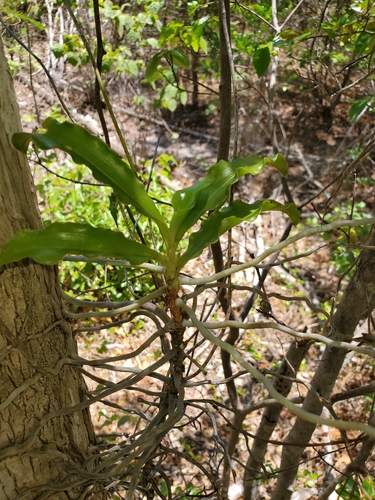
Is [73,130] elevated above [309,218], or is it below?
below

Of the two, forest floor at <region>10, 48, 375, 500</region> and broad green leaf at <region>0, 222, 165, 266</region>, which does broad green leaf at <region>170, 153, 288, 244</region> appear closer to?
broad green leaf at <region>0, 222, 165, 266</region>

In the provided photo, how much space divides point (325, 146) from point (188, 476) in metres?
3.08

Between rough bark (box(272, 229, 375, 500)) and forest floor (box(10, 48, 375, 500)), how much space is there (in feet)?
0.27

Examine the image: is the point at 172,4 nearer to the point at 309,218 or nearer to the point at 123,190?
the point at 309,218

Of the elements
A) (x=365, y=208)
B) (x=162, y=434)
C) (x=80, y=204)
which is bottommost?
(x=162, y=434)

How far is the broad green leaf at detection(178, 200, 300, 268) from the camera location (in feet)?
2.05

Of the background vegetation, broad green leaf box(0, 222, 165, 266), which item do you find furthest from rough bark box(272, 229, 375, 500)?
broad green leaf box(0, 222, 165, 266)

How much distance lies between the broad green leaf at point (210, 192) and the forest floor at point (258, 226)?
386 millimetres

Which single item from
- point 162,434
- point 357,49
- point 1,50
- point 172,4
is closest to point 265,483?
point 162,434

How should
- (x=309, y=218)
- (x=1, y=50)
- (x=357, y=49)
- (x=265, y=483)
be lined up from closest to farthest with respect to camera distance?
(x=1, y=50)
(x=357, y=49)
(x=265, y=483)
(x=309, y=218)

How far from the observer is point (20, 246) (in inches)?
20.7

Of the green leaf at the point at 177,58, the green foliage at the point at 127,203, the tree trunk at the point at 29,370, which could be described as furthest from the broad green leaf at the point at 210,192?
the green leaf at the point at 177,58

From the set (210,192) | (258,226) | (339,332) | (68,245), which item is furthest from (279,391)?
(258,226)

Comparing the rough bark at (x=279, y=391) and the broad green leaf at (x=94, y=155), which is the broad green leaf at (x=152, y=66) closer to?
the broad green leaf at (x=94, y=155)
